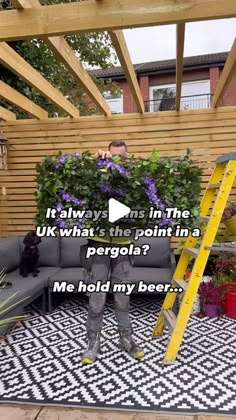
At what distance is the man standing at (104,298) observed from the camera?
256cm

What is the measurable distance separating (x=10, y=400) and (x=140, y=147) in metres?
3.50

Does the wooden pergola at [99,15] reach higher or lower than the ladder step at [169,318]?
higher

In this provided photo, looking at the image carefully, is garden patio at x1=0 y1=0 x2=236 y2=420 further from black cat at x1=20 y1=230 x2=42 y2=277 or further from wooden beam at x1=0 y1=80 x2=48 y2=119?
black cat at x1=20 y1=230 x2=42 y2=277

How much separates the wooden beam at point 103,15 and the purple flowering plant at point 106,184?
78 centimetres

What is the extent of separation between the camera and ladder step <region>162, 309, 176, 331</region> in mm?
2666

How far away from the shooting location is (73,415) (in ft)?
6.52

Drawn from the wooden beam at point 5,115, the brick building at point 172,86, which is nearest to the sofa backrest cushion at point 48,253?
the wooden beam at point 5,115

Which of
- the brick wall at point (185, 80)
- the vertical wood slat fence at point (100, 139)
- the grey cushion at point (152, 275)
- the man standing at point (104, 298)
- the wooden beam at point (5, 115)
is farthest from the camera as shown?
the brick wall at point (185, 80)

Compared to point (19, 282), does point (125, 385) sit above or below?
below

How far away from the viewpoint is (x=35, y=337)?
10.5 feet

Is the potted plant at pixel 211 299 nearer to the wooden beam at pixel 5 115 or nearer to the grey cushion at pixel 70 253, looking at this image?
the grey cushion at pixel 70 253

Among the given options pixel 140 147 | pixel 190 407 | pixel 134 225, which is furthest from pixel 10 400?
pixel 140 147

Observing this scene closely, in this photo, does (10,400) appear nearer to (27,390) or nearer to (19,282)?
(27,390)

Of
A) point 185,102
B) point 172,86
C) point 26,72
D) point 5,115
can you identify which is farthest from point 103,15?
point 172,86
